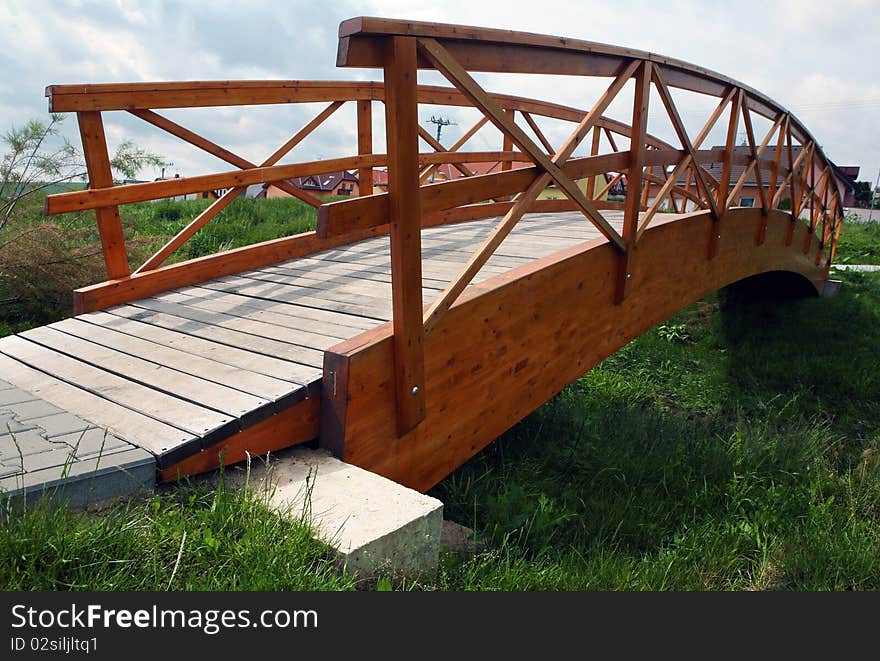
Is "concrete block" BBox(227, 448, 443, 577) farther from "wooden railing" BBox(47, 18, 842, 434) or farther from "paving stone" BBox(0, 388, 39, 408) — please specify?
"paving stone" BBox(0, 388, 39, 408)

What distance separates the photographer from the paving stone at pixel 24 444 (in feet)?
8.31

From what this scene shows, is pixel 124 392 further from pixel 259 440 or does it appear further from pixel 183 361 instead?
pixel 259 440

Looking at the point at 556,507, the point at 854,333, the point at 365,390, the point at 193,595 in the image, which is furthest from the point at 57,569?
the point at 854,333

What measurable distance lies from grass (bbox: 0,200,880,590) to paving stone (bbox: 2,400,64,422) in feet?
2.70

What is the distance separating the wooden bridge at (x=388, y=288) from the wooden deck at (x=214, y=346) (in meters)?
0.01

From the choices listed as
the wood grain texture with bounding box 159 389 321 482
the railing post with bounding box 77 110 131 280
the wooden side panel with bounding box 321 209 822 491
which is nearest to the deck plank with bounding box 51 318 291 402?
the wood grain texture with bounding box 159 389 321 482

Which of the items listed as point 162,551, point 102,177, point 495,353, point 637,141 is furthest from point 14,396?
point 637,141

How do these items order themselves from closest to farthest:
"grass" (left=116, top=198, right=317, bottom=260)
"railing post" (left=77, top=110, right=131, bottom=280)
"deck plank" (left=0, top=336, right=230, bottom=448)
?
"deck plank" (left=0, top=336, right=230, bottom=448) → "railing post" (left=77, top=110, right=131, bottom=280) → "grass" (left=116, top=198, right=317, bottom=260)

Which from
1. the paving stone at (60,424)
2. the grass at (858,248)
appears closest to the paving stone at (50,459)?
the paving stone at (60,424)

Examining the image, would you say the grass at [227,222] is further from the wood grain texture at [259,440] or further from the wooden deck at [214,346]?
the wood grain texture at [259,440]

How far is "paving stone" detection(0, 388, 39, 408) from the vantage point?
3.10m

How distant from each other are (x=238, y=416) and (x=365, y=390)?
537 mm

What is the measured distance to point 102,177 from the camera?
14.1ft

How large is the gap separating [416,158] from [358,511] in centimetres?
143
